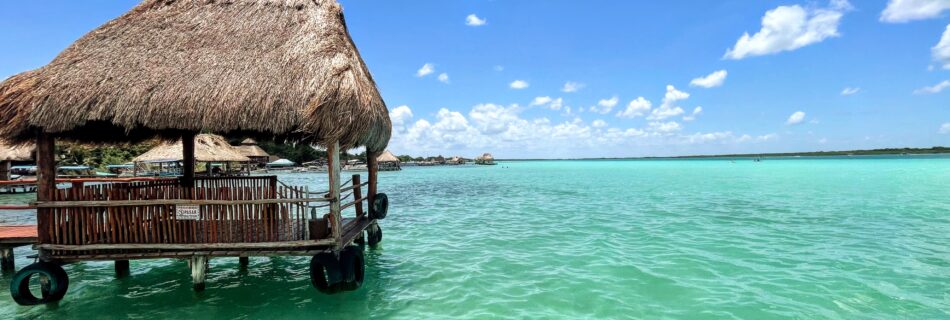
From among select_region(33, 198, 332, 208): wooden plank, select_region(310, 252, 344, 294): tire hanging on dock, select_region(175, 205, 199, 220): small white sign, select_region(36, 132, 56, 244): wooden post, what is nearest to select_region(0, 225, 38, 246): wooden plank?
select_region(36, 132, 56, 244): wooden post

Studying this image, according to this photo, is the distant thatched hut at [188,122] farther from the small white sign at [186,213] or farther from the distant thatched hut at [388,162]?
the distant thatched hut at [388,162]

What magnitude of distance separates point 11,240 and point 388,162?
60350mm

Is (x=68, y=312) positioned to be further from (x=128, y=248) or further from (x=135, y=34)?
(x=135, y=34)

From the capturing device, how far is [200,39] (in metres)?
7.45

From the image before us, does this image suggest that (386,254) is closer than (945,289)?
No

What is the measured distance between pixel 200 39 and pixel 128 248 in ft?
11.4

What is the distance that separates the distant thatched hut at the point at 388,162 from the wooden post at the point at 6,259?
2140 inches

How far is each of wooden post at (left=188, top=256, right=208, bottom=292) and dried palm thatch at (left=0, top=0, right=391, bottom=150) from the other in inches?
75.6

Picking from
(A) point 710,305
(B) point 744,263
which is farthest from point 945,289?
(A) point 710,305

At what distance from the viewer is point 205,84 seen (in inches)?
256

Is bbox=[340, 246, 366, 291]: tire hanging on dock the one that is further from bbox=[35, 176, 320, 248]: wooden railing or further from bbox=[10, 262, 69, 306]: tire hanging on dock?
bbox=[10, 262, 69, 306]: tire hanging on dock

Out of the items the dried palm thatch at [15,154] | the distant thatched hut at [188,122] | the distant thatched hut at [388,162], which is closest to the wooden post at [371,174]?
the distant thatched hut at [188,122]

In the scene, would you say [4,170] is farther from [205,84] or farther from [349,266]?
[349,266]

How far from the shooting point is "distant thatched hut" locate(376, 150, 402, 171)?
64062 millimetres
